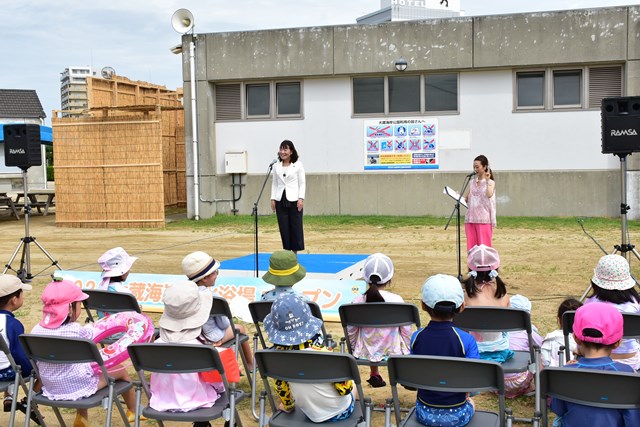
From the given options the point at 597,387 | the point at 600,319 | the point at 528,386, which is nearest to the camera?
the point at 597,387

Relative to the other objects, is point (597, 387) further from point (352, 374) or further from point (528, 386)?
point (528, 386)

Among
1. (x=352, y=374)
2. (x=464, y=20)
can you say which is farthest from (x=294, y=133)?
(x=352, y=374)

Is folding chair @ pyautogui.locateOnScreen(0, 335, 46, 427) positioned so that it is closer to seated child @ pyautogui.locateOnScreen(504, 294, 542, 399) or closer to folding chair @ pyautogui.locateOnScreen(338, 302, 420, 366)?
folding chair @ pyautogui.locateOnScreen(338, 302, 420, 366)

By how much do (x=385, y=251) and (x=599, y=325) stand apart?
26.5 feet

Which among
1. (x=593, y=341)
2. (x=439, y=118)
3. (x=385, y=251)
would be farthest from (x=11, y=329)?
(x=439, y=118)

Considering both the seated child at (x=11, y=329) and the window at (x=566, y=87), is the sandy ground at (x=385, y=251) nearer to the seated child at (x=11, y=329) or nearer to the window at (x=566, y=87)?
the seated child at (x=11, y=329)

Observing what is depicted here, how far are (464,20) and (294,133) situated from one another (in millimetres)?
4504

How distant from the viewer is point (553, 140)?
1519cm

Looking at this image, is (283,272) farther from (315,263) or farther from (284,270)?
(315,263)

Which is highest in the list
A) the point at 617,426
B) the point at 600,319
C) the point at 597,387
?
the point at 600,319

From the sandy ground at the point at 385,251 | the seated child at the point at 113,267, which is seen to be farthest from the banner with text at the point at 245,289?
the seated child at the point at 113,267

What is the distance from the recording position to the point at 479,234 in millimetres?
8273

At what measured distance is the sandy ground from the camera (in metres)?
6.89

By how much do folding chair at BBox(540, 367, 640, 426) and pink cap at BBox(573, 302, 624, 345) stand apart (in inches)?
10.6
